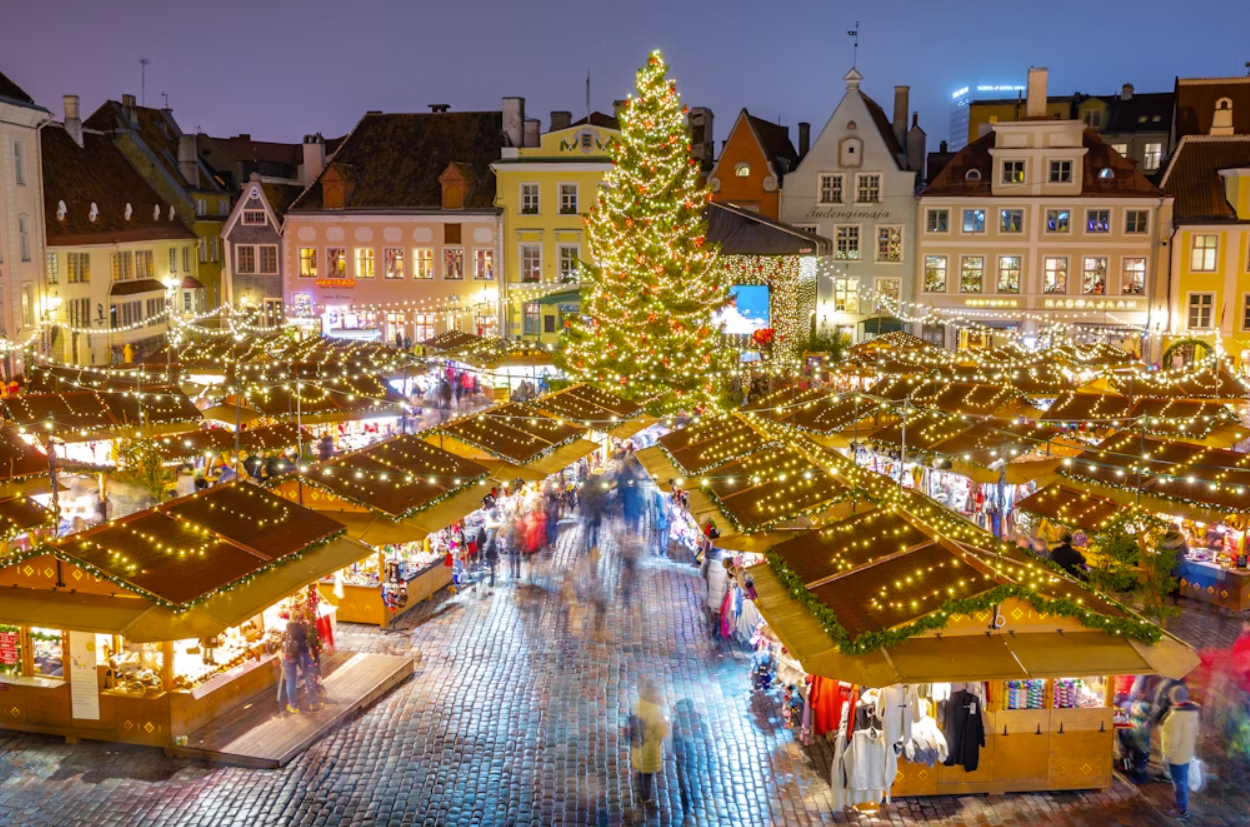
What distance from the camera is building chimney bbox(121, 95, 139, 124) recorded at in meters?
59.1

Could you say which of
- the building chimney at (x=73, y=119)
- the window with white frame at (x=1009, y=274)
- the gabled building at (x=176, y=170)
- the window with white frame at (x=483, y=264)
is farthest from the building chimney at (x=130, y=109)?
the window with white frame at (x=1009, y=274)

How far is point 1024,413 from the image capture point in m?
29.7

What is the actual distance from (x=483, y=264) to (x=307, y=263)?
7.95 meters

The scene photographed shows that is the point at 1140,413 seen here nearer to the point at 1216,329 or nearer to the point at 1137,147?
the point at 1216,329

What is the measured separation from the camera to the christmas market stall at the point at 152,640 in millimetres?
14156

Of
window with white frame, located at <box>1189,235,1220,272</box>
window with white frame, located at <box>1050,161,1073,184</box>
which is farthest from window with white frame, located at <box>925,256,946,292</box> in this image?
window with white frame, located at <box>1189,235,1220,272</box>

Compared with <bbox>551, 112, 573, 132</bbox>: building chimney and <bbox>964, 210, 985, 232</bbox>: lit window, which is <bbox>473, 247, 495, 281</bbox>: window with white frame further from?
<bbox>964, 210, 985, 232</bbox>: lit window

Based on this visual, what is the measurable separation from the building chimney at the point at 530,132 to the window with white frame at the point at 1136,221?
2336 cm

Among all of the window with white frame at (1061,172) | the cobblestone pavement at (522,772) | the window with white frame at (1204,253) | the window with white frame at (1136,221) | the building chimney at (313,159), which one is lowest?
the cobblestone pavement at (522,772)

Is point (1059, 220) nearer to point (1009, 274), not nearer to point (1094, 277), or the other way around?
point (1094, 277)

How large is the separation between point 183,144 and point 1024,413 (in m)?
44.7

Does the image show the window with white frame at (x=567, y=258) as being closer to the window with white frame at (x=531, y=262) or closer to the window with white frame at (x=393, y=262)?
the window with white frame at (x=531, y=262)

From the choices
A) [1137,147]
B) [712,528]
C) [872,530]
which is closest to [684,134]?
[712,528]

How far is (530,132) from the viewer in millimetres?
52625
